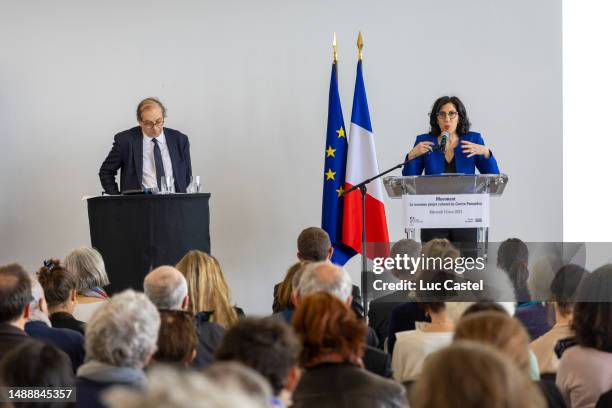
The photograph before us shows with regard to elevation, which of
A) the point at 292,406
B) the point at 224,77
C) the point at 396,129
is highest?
the point at 224,77

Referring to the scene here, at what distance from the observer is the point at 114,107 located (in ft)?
26.8

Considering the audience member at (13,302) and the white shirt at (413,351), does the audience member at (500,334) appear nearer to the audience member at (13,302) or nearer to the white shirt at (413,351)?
the white shirt at (413,351)

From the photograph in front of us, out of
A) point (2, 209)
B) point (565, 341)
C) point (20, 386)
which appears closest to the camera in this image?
point (20, 386)

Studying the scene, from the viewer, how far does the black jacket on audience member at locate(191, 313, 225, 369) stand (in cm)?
342

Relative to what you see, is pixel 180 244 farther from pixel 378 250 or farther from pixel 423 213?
pixel 423 213

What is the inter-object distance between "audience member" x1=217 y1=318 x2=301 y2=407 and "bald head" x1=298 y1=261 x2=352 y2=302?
1.12 metres

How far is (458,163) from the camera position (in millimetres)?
6008

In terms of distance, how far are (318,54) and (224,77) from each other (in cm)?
88

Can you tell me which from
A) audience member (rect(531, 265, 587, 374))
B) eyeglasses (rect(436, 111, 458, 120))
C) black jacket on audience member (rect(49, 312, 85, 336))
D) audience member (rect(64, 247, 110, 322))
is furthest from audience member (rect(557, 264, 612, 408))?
eyeglasses (rect(436, 111, 458, 120))

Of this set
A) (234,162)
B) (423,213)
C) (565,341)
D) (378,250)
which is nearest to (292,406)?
(565,341)

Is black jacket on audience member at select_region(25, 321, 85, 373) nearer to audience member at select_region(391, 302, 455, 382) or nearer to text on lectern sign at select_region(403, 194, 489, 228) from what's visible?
audience member at select_region(391, 302, 455, 382)

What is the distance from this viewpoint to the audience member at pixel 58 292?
13.5 feet

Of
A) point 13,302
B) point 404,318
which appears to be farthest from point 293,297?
point 13,302

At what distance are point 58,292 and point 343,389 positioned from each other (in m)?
1.99
